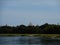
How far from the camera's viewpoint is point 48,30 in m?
86.1

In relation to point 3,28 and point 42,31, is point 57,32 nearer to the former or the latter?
point 42,31

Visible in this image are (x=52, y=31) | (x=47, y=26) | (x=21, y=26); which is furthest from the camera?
(x=21, y=26)

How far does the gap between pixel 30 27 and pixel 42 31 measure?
8.99 m

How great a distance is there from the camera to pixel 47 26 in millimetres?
89688

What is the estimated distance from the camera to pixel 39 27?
9281 centimetres

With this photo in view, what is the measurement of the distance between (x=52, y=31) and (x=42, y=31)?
582 centimetres

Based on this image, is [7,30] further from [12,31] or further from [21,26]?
[21,26]

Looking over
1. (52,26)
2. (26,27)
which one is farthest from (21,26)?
(52,26)

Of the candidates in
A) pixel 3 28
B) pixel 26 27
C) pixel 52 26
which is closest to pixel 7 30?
pixel 3 28

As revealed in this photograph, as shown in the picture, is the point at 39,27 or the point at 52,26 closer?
the point at 52,26

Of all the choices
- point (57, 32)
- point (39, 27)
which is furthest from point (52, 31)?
point (39, 27)

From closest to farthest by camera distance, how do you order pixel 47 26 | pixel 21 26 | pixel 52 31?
pixel 52 31 < pixel 47 26 < pixel 21 26

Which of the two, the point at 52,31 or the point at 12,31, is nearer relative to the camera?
the point at 52,31

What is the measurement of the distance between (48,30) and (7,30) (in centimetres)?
1568
